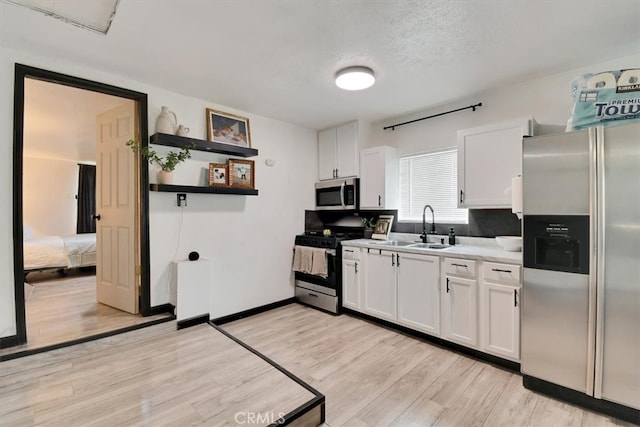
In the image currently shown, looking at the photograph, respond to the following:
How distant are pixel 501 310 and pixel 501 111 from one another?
6.43ft

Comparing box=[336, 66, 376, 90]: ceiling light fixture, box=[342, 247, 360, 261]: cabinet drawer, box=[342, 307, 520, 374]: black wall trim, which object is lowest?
box=[342, 307, 520, 374]: black wall trim

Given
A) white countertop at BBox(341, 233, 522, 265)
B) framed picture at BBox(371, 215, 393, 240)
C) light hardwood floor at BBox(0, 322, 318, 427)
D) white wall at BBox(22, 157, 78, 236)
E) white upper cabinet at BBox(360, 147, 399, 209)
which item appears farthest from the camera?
white wall at BBox(22, 157, 78, 236)

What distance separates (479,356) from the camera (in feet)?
8.24

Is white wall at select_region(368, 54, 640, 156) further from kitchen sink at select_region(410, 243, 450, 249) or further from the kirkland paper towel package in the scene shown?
kitchen sink at select_region(410, 243, 450, 249)

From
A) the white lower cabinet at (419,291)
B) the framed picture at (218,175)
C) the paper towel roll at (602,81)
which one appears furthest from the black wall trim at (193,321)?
the paper towel roll at (602,81)

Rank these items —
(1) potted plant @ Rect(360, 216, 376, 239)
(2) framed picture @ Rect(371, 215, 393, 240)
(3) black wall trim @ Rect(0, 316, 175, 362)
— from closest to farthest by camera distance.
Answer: (3) black wall trim @ Rect(0, 316, 175, 362)
(2) framed picture @ Rect(371, 215, 393, 240)
(1) potted plant @ Rect(360, 216, 376, 239)

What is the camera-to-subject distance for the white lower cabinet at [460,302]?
8.16 ft

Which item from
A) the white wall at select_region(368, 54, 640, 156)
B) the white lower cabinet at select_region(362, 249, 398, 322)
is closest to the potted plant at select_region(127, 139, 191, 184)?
the white lower cabinet at select_region(362, 249, 398, 322)

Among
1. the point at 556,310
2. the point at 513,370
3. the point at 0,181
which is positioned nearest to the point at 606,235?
the point at 556,310

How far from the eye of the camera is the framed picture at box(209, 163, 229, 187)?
315 centimetres

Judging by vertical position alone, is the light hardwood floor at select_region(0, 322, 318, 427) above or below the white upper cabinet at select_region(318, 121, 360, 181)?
below

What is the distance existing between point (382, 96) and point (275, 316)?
2.90 meters

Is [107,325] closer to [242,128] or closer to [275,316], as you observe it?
[275,316]

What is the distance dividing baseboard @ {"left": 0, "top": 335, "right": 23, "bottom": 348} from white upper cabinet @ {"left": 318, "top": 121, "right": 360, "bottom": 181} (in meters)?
3.52
